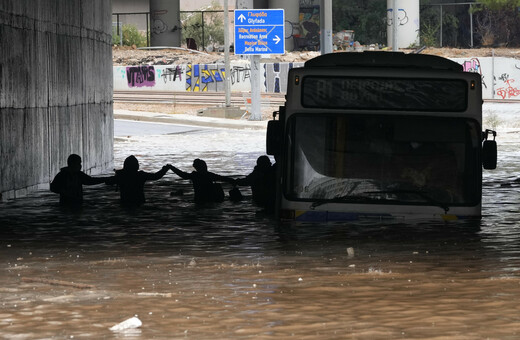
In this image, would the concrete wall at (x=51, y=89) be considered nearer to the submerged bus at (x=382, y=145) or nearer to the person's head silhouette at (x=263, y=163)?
the person's head silhouette at (x=263, y=163)

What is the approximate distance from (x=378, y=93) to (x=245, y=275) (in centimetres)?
387

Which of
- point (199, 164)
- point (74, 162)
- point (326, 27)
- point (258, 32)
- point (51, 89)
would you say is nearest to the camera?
point (74, 162)

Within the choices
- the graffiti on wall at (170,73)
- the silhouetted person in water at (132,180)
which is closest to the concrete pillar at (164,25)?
the graffiti on wall at (170,73)

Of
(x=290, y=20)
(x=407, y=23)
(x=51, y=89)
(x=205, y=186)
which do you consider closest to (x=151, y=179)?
(x=205, y=186)

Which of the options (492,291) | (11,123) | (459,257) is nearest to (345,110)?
(459,257)

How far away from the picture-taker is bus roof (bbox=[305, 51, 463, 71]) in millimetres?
14680

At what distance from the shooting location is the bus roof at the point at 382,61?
14.7 metres

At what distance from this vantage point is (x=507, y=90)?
203ft

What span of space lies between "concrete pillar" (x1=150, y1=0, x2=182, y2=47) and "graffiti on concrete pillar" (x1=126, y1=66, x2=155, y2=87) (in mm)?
13017

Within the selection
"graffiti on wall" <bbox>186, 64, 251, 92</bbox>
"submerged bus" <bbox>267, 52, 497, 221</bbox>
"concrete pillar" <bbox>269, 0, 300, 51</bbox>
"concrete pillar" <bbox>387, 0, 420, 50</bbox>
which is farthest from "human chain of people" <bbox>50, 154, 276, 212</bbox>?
"concrete pillar" <bbox>269, 0, 300, 51</bbox>

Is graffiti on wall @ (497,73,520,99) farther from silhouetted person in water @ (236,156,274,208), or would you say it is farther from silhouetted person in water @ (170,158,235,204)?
silhouetted person in water @ (236,156,274,208)

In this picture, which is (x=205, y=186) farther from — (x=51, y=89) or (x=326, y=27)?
(x=326, y=27)

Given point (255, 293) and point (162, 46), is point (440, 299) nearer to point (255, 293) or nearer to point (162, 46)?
point (255, 293)

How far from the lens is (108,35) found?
28500 millimetres
